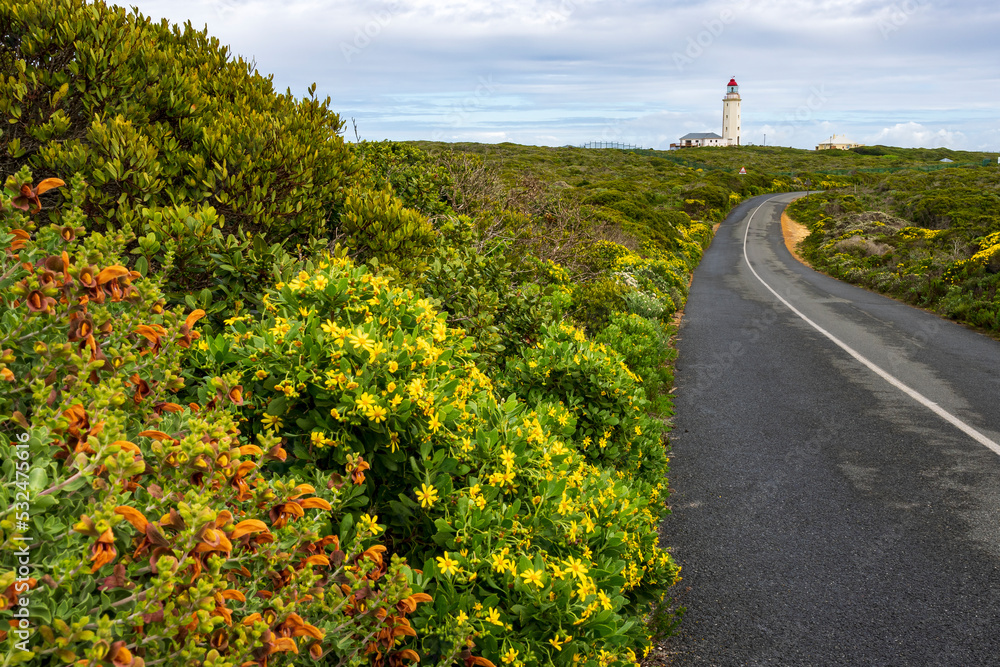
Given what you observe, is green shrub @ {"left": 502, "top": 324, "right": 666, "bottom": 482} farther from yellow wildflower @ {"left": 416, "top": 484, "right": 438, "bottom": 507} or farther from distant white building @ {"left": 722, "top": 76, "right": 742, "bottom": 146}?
distant white building @ {"left": 722, "top": 76, "right": 742, "bottom": 146}

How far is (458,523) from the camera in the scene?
2.51 m

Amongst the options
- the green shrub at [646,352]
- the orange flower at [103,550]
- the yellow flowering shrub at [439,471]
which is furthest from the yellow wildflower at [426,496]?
the green shrub at [646,352]

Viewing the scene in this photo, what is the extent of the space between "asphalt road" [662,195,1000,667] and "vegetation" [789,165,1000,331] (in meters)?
4.96

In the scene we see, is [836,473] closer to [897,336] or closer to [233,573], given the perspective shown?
[233,573]

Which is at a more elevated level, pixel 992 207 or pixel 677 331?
pixel 992 207

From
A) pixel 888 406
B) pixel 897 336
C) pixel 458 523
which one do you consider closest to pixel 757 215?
pixel 897 336

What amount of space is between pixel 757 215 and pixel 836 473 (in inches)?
1976

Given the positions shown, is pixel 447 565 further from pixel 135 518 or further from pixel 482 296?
pixel 482 296

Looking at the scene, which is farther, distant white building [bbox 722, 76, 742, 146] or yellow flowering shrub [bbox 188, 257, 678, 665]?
distant white building [bbox 722, 76, 742, 146]

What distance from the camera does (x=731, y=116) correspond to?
427 ft

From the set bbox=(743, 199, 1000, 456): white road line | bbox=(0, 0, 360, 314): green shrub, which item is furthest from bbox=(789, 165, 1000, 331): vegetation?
bbox=(0, 0, 360, 314): green shrub

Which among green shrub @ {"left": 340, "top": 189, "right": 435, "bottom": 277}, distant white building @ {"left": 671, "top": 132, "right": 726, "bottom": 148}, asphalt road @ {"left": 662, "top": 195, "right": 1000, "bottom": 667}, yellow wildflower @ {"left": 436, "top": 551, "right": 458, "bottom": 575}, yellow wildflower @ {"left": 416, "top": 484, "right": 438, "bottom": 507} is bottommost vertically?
asphalt road @ {"left": 662, "top": 195, "right": 1000, "bottom": 667}

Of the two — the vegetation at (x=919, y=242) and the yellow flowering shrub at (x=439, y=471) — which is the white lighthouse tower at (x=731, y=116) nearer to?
the vegetation at (x=919, y=242)

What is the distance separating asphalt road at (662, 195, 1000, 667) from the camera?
3.74m
